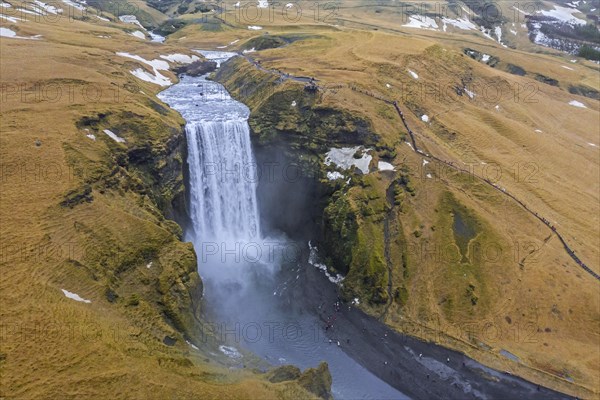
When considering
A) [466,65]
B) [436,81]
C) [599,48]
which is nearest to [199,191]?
[436,81]

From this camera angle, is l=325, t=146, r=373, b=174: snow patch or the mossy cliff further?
l=325, t=146, r=373, b=174: snow patch

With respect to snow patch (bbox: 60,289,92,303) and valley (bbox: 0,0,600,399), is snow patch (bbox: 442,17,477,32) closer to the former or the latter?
valley (bbox: 0,0,600,399)

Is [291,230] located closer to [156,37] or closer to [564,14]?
[156,37]

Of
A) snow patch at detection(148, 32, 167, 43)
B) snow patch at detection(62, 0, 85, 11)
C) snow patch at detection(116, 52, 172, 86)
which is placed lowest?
snow patch at detection(116, 52, 172, 86)

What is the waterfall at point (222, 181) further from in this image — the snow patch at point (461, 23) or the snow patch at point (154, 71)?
the snow patch at point (461, 23)

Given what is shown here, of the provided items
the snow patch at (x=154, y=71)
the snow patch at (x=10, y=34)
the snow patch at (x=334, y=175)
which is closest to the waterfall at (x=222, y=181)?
the snow patch at (x=334, y=175)

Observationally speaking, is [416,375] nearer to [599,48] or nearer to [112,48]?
[112,48]

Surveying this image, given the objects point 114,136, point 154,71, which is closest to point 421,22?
point 154,71

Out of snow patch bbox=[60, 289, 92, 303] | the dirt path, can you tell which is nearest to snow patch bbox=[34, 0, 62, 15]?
the dirt path

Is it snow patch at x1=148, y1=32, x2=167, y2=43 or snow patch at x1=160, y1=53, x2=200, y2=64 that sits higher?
snow patch at x1=148, y1=32, x2=167, y2=43
